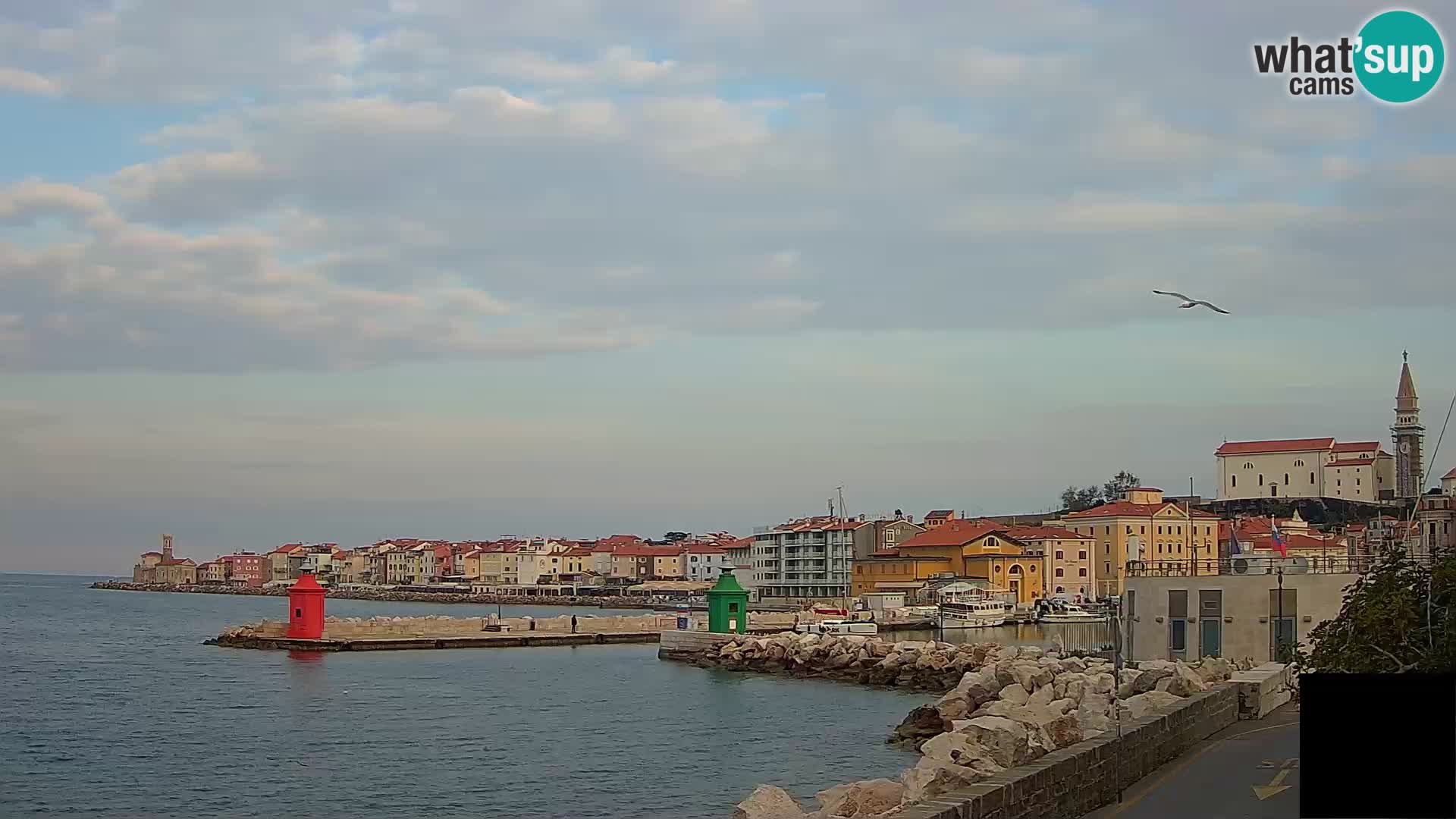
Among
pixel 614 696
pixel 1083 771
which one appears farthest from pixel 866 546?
pixel 1083 771

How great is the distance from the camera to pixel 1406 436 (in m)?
121

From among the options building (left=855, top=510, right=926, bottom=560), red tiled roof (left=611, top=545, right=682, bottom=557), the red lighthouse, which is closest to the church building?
building (left=855, top=510, right=926, bottom=560)

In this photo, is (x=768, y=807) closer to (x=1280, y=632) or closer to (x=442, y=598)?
(x=1280, y=632)

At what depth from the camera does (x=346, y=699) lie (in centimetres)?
4175

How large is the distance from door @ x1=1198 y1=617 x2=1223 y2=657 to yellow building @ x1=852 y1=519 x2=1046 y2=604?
6746 centimetres

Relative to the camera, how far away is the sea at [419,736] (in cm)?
2478

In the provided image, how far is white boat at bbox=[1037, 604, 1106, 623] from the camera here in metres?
87.7

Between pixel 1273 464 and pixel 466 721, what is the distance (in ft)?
366

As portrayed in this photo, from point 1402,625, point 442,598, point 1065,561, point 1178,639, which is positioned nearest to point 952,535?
point 1065,561

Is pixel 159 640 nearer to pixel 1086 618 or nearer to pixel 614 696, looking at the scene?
pixel 614 696

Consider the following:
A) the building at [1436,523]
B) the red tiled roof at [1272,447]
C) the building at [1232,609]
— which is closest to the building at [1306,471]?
the red tiled roof at [1272,447]

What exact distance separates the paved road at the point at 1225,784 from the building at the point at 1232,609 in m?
13.6

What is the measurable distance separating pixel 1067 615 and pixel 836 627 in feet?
76.0

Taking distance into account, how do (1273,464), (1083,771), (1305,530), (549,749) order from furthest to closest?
(1273,464), (1305,530), (549,749), (1083,771)
